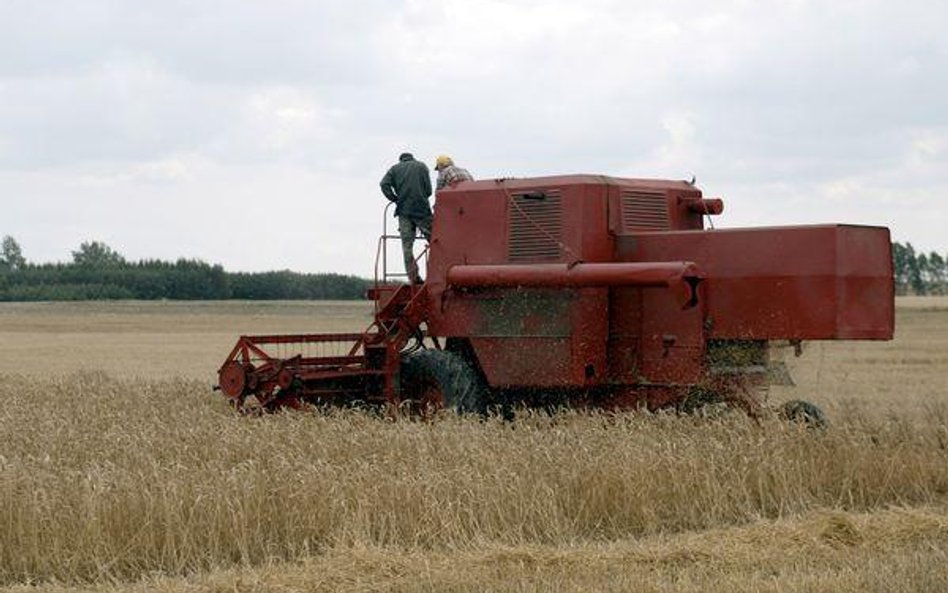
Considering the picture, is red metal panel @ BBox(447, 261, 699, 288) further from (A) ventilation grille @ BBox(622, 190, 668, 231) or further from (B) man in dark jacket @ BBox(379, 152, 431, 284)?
(B) man in dark jacket @ BBox(379, 152, 431, 284)

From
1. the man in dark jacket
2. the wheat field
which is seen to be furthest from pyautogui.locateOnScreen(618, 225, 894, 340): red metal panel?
the man in dark jacket

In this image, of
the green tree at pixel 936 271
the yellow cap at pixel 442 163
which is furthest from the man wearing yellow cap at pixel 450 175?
the green tree at pixel 936 271

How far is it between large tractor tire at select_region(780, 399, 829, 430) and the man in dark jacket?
426cm

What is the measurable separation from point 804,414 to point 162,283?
59791 mm

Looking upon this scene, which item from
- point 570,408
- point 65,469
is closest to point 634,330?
point 570,408

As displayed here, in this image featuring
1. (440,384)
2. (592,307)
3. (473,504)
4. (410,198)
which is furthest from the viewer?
(410,198)

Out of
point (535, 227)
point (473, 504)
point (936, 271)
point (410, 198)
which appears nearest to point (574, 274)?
point (535, 227)

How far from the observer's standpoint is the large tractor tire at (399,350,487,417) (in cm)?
1343

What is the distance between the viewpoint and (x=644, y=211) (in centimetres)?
1314

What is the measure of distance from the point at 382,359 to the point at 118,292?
56.3 m

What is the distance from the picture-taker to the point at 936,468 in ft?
34.9

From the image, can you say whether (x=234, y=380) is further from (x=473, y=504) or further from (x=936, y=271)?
(x=936, y=271)

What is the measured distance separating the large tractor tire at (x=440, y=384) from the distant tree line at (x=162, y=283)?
170 ft

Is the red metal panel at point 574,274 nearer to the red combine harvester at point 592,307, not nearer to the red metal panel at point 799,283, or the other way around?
the red combine harvester at point 592,307
